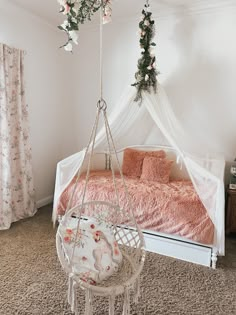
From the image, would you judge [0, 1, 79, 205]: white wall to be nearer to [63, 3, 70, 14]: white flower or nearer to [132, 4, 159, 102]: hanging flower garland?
[63, 3, 70, 14]: white flower

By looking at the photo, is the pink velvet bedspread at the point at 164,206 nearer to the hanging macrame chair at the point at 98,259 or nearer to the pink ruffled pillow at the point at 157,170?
the pink ruffled pillow at the point at 157,170

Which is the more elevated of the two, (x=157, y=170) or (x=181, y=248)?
(x=157, y=170)

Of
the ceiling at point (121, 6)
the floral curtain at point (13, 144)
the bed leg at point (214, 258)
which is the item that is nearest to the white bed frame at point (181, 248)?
the bed leg at point (214, 258)

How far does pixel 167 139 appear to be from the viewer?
3.15 m

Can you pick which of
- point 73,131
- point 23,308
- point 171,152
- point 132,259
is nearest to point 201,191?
point 132,259

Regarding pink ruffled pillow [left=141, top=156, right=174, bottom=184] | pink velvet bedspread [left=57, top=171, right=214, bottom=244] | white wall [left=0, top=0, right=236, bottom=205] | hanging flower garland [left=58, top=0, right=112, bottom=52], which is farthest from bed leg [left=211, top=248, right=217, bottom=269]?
hanging flower garland [left=58, top=0, right=112, bottom=52]

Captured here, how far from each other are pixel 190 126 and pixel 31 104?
2307mm

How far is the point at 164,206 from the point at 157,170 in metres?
0.87

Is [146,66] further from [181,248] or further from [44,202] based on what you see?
[44,202]

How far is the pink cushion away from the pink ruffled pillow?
0.14 m

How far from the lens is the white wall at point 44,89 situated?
355cm

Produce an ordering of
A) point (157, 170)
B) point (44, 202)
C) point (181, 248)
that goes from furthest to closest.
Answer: point (44, 202)
point (157, 170)
point (181, 248)

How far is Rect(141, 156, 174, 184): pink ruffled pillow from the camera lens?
3559 mm

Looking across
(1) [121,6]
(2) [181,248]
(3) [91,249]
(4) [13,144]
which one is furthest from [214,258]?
(1) [121,6]
